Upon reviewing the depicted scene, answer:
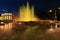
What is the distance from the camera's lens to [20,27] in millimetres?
19500

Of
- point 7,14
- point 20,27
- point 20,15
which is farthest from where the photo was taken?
point 7,14

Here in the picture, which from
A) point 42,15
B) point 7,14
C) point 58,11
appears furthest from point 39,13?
point 7,14

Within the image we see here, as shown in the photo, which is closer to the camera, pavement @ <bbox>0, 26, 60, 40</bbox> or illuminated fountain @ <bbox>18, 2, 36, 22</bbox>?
pavement @ <bbox>0, 26, 60, 40</bbox>

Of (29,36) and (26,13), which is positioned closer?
(29,36)

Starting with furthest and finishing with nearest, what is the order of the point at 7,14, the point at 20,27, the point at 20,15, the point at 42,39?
1. the point at 7,14
2. the point at 20,15
3. the point at 20,27
4. the point at 42,39

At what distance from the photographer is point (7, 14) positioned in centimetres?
4012

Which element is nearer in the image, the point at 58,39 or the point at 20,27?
the point at 58,39

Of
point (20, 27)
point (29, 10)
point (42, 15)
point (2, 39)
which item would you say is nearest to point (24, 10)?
point (29, 10)

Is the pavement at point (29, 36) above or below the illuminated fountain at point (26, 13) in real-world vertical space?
below

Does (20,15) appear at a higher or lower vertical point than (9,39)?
higher

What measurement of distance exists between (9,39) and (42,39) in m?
2.60

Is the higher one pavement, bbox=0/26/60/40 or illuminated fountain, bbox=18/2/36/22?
illuminated fountain, bbox=18/2/36/22

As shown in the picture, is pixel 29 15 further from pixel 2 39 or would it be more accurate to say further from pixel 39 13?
pixel 2 39

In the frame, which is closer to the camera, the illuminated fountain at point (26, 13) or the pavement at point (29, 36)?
the pavement at point (29, 36)
